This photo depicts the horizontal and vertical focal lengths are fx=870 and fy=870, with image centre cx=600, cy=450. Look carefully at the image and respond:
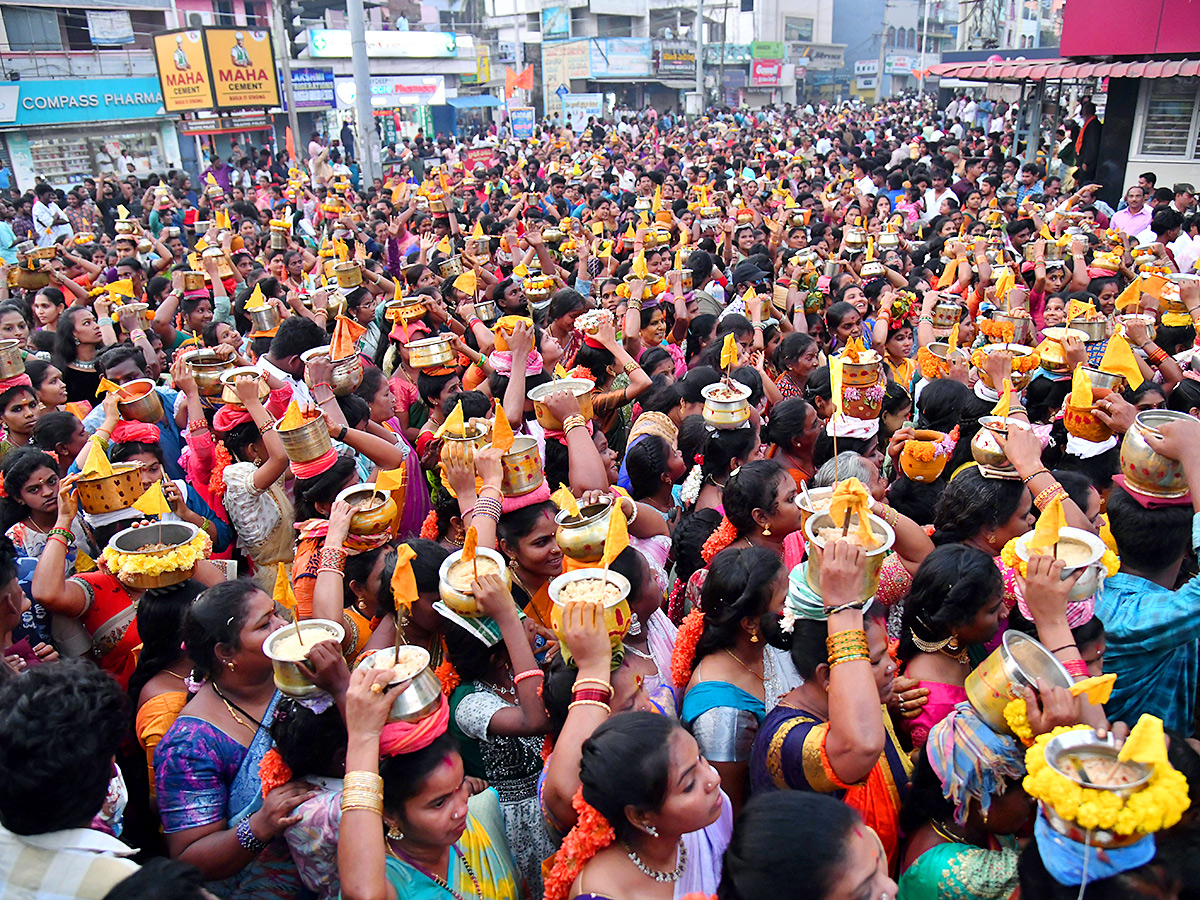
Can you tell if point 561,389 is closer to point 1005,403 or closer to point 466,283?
point 1005,403

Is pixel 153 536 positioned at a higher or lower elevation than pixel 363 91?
lower

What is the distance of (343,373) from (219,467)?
2.44 feet

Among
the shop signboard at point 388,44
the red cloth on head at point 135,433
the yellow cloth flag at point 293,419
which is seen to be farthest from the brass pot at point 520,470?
the shop signboard at point 388,44

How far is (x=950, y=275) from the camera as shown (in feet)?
23.4

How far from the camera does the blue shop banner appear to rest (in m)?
19.8

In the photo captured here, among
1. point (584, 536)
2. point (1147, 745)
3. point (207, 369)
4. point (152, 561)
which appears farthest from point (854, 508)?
point (207, 369)

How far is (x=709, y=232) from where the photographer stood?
984cm

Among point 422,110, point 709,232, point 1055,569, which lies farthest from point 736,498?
point 422,110

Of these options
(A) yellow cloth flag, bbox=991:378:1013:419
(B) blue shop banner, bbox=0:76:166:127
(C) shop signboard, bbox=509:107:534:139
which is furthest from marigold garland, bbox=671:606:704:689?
(C) shop signboard, bbox=509:107:534:139

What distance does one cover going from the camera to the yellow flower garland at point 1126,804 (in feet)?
4.68

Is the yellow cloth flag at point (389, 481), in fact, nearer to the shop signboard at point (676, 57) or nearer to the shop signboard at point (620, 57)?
the shop signboard at point (620, 57)

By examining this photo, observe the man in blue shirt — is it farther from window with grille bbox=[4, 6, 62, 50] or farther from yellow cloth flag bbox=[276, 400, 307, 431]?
window with grille bbox=[4, 6, 62, 50]

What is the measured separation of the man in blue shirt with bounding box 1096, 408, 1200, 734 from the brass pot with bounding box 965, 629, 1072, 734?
2.41 feet

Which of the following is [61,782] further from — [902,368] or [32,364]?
[902,368]
